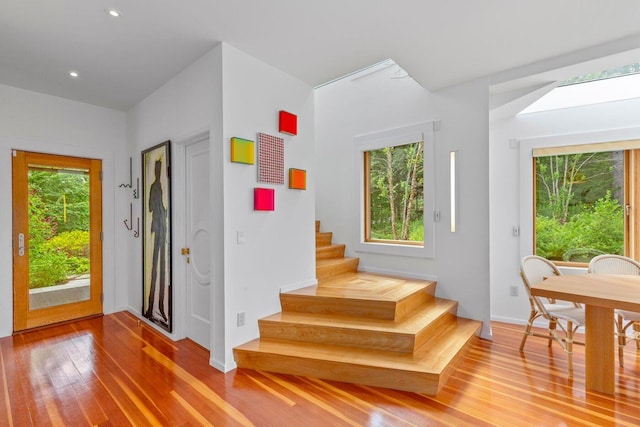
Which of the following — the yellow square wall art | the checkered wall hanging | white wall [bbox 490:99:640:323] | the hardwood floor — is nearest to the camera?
the hardwood floor

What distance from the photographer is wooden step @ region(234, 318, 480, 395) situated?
235 centimetres

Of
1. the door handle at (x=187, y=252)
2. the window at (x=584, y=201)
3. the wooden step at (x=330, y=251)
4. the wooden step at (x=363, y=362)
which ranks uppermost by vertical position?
the window at (x=584, y=201)

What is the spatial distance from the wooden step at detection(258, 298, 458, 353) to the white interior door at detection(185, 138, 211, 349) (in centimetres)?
69

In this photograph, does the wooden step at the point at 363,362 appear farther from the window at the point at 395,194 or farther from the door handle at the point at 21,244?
the door handle at the point at 21,244

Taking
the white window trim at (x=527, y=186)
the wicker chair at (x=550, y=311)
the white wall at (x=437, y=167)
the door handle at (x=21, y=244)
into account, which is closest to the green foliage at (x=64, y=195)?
the door handle at (x=21, y=244)

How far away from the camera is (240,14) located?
92.0 inches

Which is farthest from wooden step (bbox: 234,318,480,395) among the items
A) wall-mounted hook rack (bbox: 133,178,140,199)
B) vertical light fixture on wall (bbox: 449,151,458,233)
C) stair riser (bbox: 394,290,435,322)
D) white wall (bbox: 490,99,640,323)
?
wall-mounted hook rack (bbox: 133,178,140,199)

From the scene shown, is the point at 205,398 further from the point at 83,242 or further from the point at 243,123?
the point at 83,242

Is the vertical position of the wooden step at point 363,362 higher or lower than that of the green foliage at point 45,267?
lower

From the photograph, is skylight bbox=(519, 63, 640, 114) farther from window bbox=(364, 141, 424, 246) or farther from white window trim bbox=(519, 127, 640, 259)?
window bbox=(364, 141, 424, 246)

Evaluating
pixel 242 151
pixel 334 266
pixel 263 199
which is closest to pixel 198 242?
pixel 263 199

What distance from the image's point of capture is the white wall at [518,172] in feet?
12.0

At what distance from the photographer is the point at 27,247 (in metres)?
3.68

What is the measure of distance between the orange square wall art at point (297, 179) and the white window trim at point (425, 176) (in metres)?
1.31
